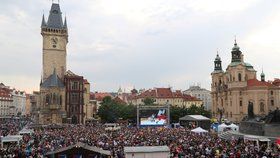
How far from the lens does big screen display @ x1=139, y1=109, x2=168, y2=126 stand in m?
69.5

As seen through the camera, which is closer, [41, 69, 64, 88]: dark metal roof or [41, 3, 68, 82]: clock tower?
[41, 69, 64, 88]: dark metal roof

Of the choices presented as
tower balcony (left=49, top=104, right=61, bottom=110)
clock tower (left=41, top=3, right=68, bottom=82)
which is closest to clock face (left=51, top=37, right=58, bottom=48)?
clock tower (left=41, top=3, right=68, bottom=82)

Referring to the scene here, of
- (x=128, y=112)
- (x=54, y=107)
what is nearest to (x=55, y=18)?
(x=54, y=107)

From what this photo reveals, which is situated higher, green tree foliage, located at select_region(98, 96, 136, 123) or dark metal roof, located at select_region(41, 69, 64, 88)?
dark metal roof, located at select_region(41, 69, 64, 88)

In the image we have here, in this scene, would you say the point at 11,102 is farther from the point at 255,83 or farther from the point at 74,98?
the point at 255,83

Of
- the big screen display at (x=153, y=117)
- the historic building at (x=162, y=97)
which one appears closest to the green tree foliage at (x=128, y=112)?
the big screen display at (x=153, y=117)

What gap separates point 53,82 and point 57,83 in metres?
0.92

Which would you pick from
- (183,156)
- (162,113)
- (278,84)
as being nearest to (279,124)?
(183,156)

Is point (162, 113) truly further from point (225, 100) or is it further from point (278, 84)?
point (278, 84)

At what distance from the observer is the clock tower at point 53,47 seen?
87438mm

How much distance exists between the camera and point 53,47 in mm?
87875

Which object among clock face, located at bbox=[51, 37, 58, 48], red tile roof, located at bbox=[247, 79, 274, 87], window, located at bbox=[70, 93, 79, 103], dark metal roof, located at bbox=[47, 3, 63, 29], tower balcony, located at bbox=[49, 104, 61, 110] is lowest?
tower balcony, located at bbox=[49, 104, 61, 110]

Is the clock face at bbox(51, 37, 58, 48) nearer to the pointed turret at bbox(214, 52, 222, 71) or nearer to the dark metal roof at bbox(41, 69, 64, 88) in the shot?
the dark metal roof at bbox(41, 69, 64, 88)

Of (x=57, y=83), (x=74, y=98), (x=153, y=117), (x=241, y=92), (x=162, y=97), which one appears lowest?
(x=153, y=117)
